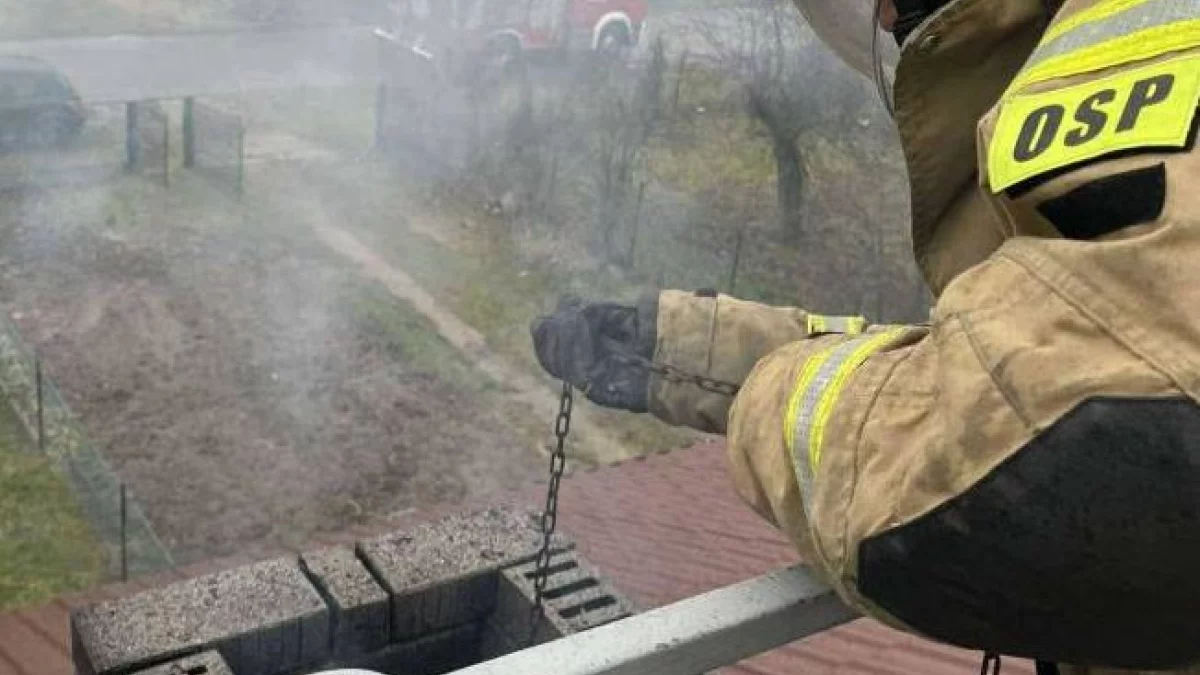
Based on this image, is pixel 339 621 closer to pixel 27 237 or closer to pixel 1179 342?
pixel 1179 342

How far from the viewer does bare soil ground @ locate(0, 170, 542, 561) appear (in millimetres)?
8086

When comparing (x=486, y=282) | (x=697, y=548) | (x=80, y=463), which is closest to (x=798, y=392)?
(x=697, y=548)

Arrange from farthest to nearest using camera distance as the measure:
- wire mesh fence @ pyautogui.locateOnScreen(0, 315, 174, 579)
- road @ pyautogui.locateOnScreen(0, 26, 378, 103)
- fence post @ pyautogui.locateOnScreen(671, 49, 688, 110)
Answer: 1. road @ pyautogui.locateOnScreen(0, 26, 378, 103)
2. fence post @ pyautogui.locateOnScreen(671, 49, 688, 110)
3. wire mesh fence @ pyautogui.locateOnScreen(0, 315, 174, 579)

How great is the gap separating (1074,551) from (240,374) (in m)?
8.85

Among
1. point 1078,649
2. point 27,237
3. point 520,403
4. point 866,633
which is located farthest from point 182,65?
point 1078,649

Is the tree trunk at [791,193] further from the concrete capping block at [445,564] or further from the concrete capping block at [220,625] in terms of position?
the concrete capping block at [220,625]

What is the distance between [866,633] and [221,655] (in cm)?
167

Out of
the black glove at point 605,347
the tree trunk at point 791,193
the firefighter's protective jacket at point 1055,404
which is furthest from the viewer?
the tree trunk at point 791,193

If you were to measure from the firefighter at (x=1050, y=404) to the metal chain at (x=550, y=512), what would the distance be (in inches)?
29.5

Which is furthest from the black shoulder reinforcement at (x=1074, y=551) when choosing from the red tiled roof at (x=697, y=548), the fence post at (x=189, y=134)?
the fence post at (x=189, y=134)

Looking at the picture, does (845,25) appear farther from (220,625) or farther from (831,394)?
(220,625)

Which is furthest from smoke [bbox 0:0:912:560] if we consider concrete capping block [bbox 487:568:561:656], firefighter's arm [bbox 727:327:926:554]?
firefighter's arm [bbox 727:327:926:554]

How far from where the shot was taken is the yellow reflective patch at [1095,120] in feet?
3.40

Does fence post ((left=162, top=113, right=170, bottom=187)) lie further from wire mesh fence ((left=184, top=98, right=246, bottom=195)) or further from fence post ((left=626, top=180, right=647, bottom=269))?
fence post ((left=626, top=180, right=647, bottom=269))
